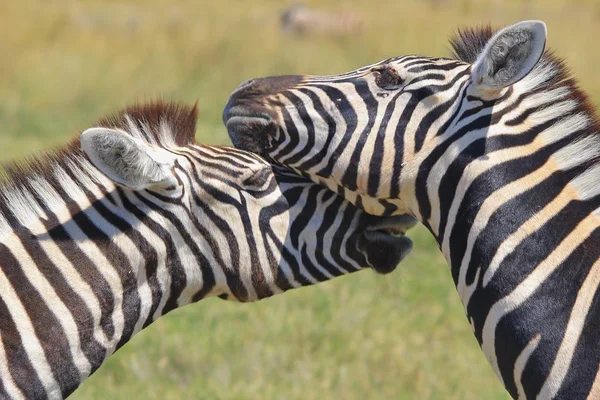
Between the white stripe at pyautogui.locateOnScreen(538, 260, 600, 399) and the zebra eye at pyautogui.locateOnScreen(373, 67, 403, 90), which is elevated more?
the zebra eye at pyautogui.locateOnScreen(373, 67, 403, 90)

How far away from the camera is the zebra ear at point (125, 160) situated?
3.49 metres

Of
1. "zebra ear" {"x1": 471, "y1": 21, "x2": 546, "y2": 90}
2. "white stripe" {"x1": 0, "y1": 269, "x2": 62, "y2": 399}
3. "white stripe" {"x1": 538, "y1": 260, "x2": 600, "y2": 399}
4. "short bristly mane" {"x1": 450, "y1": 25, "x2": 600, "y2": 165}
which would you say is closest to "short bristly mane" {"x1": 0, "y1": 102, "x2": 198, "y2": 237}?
"white stripe" {"x1": 0, "y1": 269, "x2": 62, "y2": 399}

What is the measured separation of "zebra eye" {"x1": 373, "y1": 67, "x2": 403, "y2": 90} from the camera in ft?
12.5

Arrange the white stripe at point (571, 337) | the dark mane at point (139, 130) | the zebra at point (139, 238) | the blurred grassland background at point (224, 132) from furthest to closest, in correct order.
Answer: the blurred grassland background at point (224, 132) < the dark mane at point (139, 130) < the zebra at point (139, 238) < the white stripe at point (571, 337)

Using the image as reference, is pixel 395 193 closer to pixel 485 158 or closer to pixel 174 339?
pixel 485 158

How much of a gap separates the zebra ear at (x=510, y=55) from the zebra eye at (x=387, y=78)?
1.24 feet

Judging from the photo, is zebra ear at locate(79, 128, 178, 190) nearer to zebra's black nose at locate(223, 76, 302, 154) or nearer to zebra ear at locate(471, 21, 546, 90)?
zebra's black nose at locate(223, 76, 302, 154)

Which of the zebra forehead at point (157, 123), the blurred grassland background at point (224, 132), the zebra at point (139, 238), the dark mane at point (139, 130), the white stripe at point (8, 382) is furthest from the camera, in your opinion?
the blurred grassland background at point (224, 132)

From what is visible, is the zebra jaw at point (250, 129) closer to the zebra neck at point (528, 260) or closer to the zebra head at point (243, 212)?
the zebra head at point (243, 212)

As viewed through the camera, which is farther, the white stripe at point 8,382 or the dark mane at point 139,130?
the dark mane at point 139,130

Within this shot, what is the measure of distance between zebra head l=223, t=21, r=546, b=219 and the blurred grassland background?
39.0 inches

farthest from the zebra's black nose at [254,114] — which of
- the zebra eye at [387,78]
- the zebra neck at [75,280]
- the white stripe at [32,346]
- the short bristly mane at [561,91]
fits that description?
the white stripe at [32,346]

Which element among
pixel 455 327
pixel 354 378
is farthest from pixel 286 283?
pixel 455 327

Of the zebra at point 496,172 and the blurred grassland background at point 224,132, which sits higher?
the zebra at point 496,172
